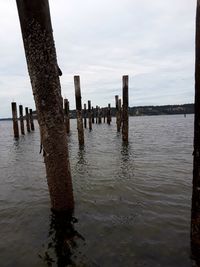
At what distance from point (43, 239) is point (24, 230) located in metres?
0.51

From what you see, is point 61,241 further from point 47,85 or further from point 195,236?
point 47,85

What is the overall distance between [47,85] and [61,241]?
7.63 feet

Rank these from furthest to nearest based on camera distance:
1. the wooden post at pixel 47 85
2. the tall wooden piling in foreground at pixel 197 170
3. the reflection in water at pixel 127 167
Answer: the reflection in water at pixel 127 167, the wooden post at pixel 47 85, the tall wooden piling in foreground at pixel 197 170

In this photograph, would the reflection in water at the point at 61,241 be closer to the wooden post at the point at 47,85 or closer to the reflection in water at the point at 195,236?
the wooden post at the point at 47,85

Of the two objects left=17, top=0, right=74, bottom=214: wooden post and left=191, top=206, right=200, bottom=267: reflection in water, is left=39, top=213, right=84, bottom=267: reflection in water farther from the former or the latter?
left=191, top=206, right=200, bottom=267: reflection in water

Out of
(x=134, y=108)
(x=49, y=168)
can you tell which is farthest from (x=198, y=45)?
(x=134, y=108)

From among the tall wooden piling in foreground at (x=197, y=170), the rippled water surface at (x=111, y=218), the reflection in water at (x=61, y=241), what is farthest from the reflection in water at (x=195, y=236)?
the reflection in water at (x=61, y=241)

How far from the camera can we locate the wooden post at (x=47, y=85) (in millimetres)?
3832

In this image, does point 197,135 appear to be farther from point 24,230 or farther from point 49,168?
point 24,230

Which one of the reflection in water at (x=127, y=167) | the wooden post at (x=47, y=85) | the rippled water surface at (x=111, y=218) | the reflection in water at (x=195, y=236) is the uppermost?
the wooden post at (x=47, y=85)

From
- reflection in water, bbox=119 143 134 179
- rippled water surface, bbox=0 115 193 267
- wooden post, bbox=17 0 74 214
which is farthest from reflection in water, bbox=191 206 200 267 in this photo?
reflection in water, bbox=119 143 134 179

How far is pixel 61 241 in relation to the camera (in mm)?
3963

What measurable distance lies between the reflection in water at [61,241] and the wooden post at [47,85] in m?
0.45

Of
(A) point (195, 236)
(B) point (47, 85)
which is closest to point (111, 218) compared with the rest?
(A) point (195, 236)
